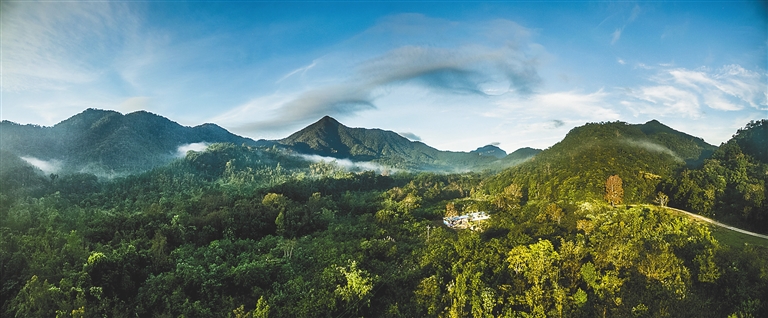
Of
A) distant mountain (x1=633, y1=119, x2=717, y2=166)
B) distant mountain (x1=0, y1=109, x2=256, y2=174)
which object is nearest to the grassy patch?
distant mountain (x1=633, y1=119, x2=717, y2=166)

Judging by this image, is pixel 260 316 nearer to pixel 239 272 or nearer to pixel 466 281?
pixel 239 272

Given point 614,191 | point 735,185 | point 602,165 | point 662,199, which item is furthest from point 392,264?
point 602,165

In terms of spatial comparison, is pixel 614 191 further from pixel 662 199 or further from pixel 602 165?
pixel 602 165

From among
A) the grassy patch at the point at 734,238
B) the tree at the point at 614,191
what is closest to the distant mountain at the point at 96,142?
the tree at the point at 614,191

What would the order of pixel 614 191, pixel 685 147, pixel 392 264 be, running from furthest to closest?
pixel 685 147 < pixel 614 191 < pixel 392 264

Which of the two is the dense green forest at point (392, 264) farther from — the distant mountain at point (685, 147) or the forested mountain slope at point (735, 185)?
the distant mountain at point (685, 147)

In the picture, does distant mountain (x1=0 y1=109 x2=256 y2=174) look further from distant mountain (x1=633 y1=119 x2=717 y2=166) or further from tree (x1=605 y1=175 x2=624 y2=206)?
distant mountain (x1=633 y1=119 x2=717 y2=166)

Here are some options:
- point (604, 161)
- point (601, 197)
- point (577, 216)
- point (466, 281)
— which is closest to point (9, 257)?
point (466, 281)
